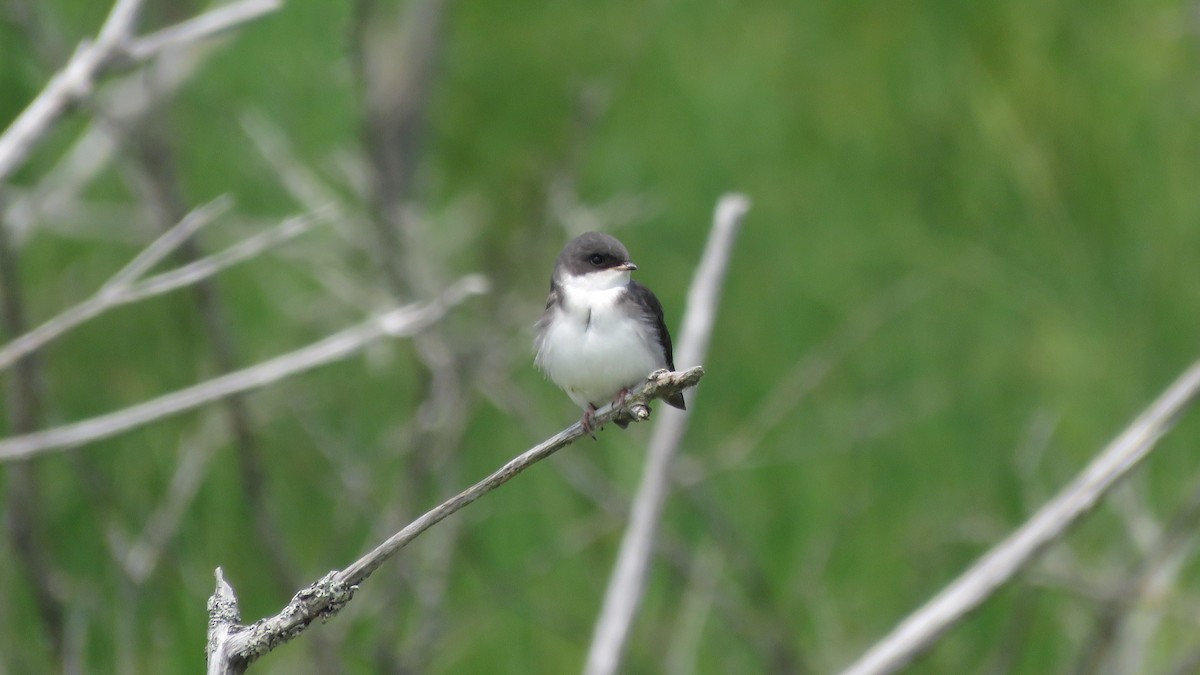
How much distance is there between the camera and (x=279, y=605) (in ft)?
9.41

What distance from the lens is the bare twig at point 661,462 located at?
5.83ft

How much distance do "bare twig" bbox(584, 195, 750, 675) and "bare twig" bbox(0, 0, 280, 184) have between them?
26.7 inches

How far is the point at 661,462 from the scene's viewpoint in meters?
1.90

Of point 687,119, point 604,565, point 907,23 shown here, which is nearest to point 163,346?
point 604,565

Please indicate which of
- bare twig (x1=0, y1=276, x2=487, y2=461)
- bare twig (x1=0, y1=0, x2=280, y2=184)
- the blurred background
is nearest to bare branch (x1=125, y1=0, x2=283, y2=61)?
bare twig (x1=0, y1=0, x2=280, y2=184)

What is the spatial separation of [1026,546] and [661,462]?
53cm

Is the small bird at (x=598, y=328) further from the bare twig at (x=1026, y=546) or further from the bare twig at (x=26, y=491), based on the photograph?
the bare twig at (x=26, y=491)

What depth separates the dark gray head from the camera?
5.33 ft

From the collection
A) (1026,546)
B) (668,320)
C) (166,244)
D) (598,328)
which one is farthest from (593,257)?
(668,320)

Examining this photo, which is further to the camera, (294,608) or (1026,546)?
(1026,546)

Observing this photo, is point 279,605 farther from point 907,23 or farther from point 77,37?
point 907,23

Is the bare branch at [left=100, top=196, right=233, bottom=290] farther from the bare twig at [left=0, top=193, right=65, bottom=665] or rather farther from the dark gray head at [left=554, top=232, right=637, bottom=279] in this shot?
the bare twig at [left=0, top=193, right=65, bottom=665]

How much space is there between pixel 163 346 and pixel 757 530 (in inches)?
56.3

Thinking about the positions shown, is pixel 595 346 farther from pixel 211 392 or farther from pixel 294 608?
pixel 294 608
